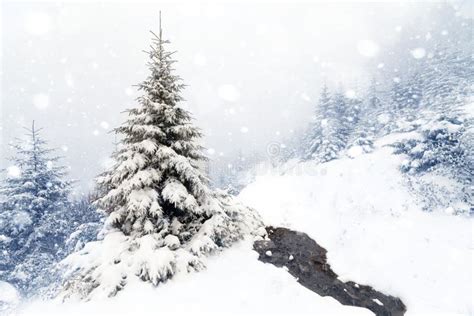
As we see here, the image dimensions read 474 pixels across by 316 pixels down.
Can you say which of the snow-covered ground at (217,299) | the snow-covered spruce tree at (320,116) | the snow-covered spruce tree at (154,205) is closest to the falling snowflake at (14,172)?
the snow-covered spruce tree at (154,205)

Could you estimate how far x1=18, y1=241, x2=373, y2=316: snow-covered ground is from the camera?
22.8 ft

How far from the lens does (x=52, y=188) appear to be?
20859 mm

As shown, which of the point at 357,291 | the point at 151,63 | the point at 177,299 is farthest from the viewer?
the point at 151,63

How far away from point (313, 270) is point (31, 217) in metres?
18.4

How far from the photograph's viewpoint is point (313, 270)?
9828 mm

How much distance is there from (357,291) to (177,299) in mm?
5151

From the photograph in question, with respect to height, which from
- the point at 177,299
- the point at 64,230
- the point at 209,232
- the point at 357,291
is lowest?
the point at 64,230

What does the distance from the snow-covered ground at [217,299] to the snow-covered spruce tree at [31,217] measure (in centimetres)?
1369

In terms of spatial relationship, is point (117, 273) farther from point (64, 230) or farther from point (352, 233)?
point (64, 230)

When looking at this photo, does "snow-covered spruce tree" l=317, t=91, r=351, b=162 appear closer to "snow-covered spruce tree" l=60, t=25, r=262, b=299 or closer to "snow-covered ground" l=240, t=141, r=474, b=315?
"snow-covered ground" l=240, t=141, r=474, b=315

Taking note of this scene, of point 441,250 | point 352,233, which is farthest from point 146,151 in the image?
point 441,250

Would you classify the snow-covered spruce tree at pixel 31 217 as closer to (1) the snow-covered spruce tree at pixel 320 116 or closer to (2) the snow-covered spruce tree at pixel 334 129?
(2) the snow-covered spruce tree at pixel 334 129

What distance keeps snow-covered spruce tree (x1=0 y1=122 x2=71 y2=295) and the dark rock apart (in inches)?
605

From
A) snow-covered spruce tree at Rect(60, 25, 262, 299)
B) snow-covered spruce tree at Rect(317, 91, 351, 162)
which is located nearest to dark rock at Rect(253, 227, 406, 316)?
snow-covered spruce tree at Rect(60, 25, 262, 299)
